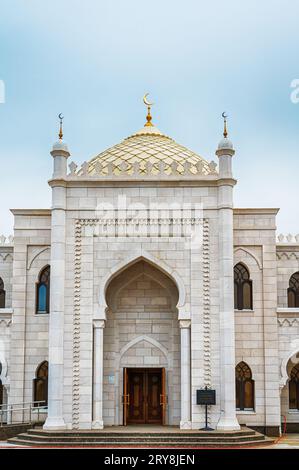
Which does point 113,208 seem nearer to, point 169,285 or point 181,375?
point 169,285

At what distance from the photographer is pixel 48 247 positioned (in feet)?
81.4

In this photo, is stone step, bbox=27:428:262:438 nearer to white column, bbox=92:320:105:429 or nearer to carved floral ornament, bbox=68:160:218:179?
white column, bbox=92:320:105:429

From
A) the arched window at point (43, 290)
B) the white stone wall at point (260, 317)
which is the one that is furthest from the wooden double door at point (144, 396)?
the arched window at point (43, 290)

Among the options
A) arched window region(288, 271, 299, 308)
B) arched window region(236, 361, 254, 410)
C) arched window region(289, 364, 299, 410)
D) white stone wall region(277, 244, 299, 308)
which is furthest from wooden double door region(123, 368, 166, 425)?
arched window region(288, 271, 299, 308)

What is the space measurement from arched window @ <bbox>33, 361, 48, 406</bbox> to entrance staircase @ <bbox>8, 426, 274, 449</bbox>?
262 centimetres

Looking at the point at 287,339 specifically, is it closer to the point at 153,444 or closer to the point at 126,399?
the point at 126,399

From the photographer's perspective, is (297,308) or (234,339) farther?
(297,308)

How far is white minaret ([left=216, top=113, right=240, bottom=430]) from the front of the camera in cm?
2208

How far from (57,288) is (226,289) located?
4.78 m

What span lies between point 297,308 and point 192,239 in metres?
4.28

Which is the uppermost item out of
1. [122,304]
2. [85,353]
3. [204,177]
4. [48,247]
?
[204,177]

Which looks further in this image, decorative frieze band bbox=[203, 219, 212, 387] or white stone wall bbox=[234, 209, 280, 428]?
white stone wall bbox=[234, 209, 280, 428]

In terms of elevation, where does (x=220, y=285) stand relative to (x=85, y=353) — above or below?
above

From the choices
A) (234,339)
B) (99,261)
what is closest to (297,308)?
(234,339)
